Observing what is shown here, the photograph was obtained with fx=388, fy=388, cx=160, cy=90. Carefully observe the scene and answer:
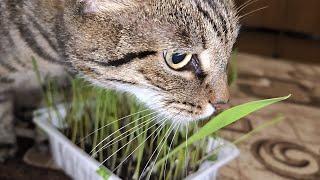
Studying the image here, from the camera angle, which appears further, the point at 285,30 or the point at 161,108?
the point at 285,30

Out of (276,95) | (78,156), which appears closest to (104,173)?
(78,156)

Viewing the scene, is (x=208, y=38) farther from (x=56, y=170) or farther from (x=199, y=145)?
(x=56, y=170)

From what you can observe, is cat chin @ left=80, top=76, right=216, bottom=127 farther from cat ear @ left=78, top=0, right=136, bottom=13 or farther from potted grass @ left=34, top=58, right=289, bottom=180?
cat ear @ left=78, top=0, right=136, bottom=13

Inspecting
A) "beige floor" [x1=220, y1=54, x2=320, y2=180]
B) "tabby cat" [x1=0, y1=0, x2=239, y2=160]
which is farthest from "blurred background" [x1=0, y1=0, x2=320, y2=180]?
"tabby cat" [x1=0, y1=0, x2=239, y2=160]

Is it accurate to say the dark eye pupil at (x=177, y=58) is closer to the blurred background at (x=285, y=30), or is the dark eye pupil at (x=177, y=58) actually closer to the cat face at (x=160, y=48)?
the cat face at (x=160, y=48)

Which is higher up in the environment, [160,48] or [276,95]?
[160,48]

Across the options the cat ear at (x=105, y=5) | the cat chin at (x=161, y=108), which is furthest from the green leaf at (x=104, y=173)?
the cat ear at (x=105, y=5)

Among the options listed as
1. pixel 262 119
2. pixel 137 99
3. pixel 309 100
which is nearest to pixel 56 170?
pixel 137 99

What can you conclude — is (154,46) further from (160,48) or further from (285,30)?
(285,30)
